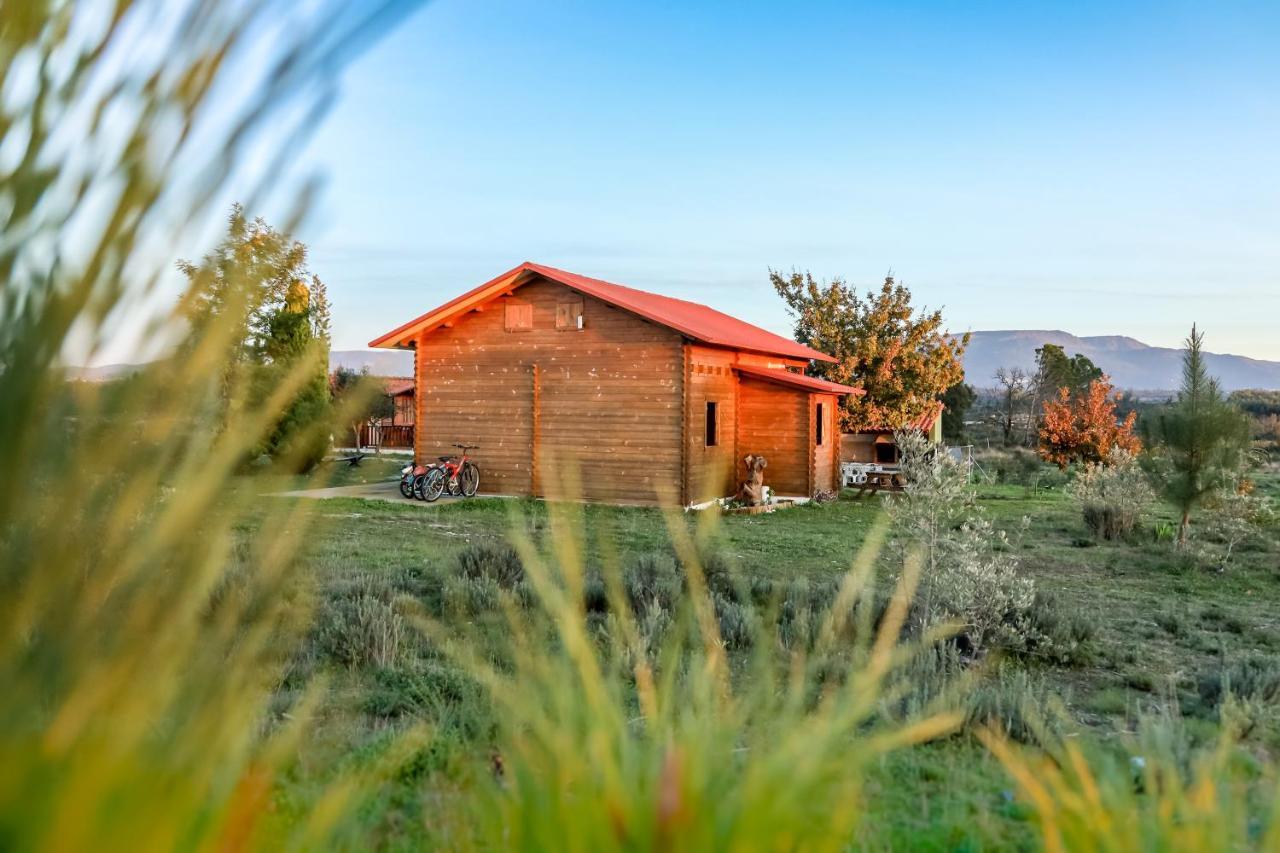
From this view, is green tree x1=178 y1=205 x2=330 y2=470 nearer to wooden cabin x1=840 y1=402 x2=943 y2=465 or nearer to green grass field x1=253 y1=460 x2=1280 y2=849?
green grass field x1=253 y1=460 x2=1280 y2=849

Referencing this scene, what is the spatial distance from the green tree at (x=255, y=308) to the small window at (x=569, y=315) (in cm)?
1693

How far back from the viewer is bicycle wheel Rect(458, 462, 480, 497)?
59.5 feet

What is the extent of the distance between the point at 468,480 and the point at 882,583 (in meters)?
10.4

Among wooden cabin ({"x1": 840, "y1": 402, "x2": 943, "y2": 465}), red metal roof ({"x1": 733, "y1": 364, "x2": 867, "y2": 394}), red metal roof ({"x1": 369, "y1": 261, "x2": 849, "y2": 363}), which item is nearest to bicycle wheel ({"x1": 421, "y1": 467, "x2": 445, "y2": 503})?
red metal roof ({"x1": 369, "y1": 261, "x2": 849, "y2": 363})

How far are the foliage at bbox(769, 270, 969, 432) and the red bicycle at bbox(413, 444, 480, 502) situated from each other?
15.1 meters

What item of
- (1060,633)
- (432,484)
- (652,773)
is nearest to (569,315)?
(432,484)

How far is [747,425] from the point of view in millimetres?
19875

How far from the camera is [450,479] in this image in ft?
57.6

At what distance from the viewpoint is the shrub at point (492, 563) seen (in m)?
9.04

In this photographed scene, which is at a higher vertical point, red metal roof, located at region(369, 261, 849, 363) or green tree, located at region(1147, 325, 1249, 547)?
red metal roof, located at region(369, 261, 849, 363)

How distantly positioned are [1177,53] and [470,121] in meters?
20.1

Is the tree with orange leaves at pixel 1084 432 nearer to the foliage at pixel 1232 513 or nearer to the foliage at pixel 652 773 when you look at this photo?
the foliage at pixel 1232 513

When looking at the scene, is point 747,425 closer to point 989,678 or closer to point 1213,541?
point 1213,541

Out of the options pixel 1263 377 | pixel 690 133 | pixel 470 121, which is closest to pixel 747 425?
pixel 690 133
